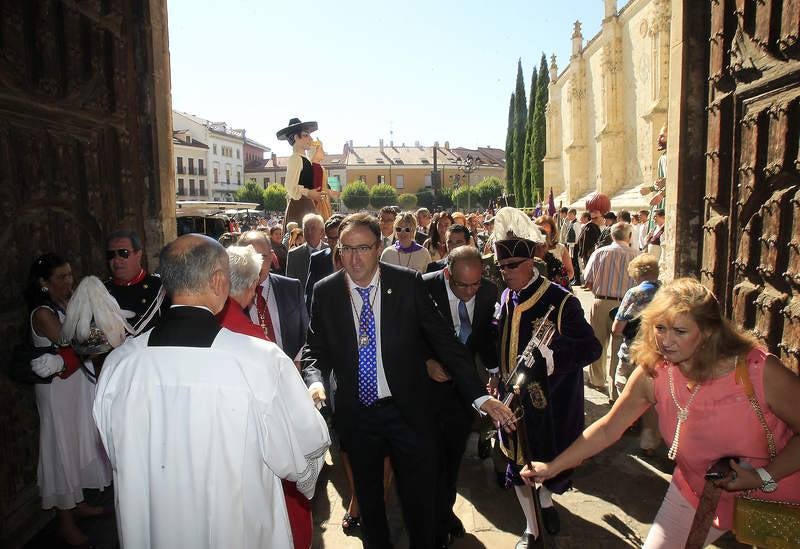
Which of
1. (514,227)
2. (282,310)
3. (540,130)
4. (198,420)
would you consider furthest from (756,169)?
(540,130)

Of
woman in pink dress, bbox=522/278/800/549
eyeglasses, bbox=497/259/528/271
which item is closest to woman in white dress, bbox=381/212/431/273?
eyeglasses, bbox=497/259/528/271

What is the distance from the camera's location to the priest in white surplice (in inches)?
80.9

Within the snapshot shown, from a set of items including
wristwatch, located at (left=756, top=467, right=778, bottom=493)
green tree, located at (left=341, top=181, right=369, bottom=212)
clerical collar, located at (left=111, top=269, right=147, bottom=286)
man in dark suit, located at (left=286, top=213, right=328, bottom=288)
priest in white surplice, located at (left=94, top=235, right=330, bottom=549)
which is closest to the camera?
priest in white surplice, located at (left=94, top=235, right=330, bottom=549)

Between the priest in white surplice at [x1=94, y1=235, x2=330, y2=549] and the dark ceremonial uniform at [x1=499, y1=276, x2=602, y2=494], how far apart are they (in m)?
1.83

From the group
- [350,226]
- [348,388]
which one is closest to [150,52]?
[350,226]

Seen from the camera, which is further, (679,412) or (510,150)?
(510,150)

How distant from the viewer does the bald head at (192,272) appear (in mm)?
2092

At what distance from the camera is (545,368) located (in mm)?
3578

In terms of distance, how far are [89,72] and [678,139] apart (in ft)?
17.3

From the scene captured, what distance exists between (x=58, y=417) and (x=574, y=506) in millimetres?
3769

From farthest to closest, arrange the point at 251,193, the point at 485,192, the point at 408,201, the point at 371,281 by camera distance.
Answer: the point at 408,201 < the point at 251,193 < the point at 485,192 < the point at 371,281

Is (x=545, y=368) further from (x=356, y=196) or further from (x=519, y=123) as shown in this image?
(x=356, y=196)

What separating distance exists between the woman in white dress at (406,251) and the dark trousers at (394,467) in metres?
3.28

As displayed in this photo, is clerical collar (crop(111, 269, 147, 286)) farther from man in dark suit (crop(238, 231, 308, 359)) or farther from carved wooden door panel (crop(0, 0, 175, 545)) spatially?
man in dark suit (crop(238, 231, 308, 359))
